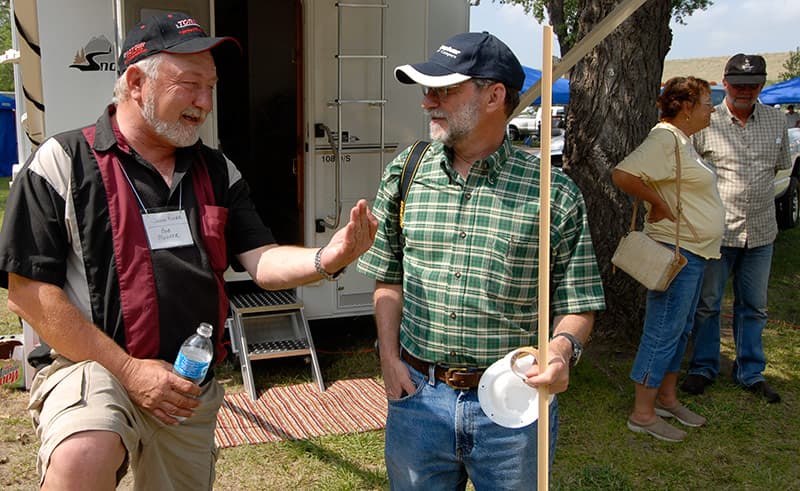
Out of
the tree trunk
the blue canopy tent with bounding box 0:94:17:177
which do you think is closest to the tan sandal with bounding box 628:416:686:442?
the tree trunk

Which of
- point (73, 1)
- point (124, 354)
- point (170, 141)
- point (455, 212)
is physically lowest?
point (124, 354)

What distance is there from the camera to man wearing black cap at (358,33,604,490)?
2143 mm

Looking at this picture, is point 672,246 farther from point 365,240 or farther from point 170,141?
point 170,141

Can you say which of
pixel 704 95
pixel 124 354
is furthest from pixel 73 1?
pixel 704 95

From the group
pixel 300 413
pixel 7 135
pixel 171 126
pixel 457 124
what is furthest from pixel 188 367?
pixel 7 135

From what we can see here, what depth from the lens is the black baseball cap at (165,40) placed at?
2145 millimetres

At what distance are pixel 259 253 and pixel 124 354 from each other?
22.0 inches

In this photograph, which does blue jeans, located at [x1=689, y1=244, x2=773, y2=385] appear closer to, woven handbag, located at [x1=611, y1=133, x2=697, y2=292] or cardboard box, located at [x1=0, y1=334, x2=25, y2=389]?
woven handbag, located at [x1=611, y1=133, x2=697, y2=292]

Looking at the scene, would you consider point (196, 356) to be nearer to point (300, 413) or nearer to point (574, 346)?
point (574, 346)

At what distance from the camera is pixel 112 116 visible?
7.40 ft

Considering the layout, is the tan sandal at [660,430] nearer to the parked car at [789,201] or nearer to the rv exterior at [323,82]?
the rv exterior at [323,82]

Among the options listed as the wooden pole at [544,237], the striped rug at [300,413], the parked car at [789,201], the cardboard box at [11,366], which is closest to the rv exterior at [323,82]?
the striped rug at [300,413]

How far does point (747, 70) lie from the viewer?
15.4 ft

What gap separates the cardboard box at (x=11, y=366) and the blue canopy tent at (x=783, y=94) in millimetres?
16833
